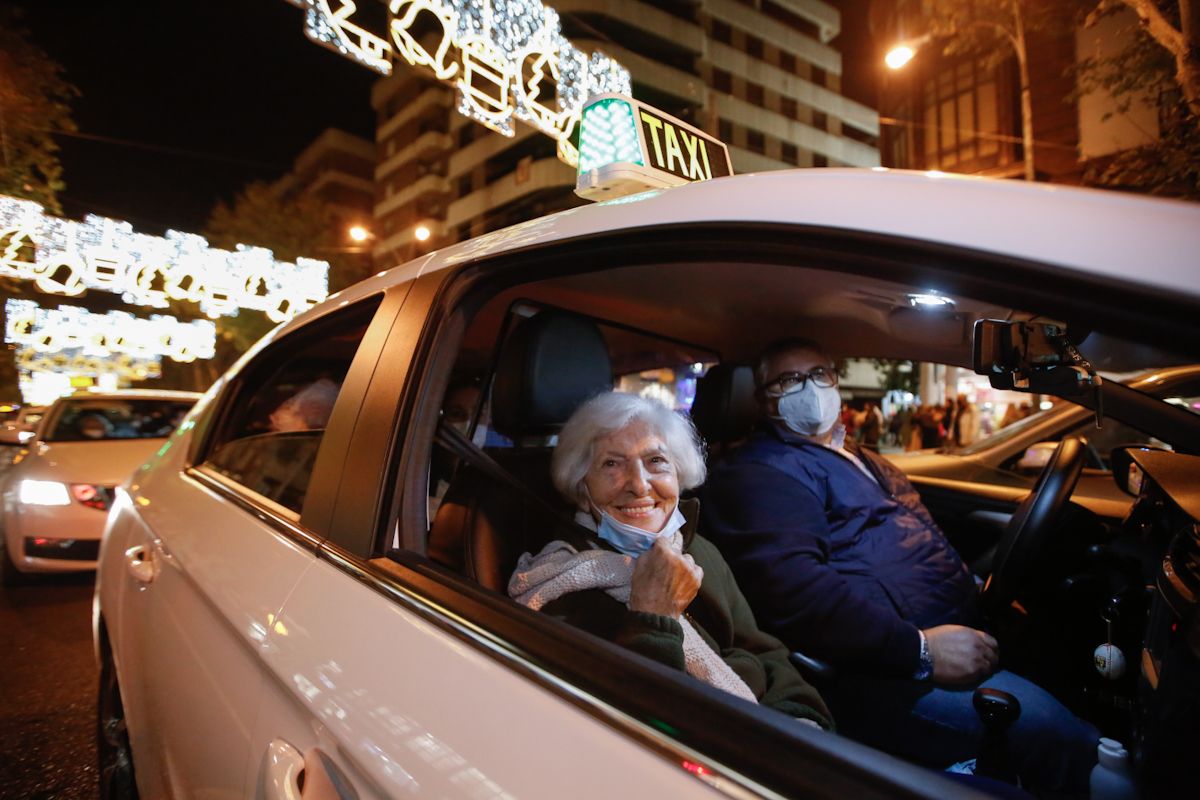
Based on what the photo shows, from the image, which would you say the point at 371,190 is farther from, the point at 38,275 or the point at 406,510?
the point at 406,510

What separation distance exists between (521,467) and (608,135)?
107cm

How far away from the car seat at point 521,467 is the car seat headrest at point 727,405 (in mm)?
687

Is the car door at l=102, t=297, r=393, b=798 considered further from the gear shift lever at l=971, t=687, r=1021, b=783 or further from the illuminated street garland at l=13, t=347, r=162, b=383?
the illuminated street garland at l=13, t=347, r=162, b=383

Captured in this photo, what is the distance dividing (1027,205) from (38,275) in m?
16.2

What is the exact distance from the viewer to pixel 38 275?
40.5ft

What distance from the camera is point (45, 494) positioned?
455 cm

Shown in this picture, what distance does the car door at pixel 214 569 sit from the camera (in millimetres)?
1235

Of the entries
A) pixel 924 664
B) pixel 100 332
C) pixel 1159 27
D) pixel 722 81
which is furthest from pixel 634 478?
pixel 722 81

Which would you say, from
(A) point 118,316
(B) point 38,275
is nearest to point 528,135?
(A) point 118,316

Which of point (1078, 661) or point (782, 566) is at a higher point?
point (782, 566)

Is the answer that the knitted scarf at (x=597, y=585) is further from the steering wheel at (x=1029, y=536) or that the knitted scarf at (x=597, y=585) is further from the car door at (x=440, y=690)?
the steering wheel at (x=1029, y=536)

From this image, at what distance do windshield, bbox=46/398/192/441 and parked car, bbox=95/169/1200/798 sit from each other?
11.7ft

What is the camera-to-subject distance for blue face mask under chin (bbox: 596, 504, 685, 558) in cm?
163

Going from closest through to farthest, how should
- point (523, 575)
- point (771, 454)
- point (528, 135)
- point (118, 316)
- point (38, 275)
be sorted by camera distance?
1. point (523, 575)
2. point (771, 454)
3. point (38, 275)
4. point (118, 316)
5. point (528, 135)
